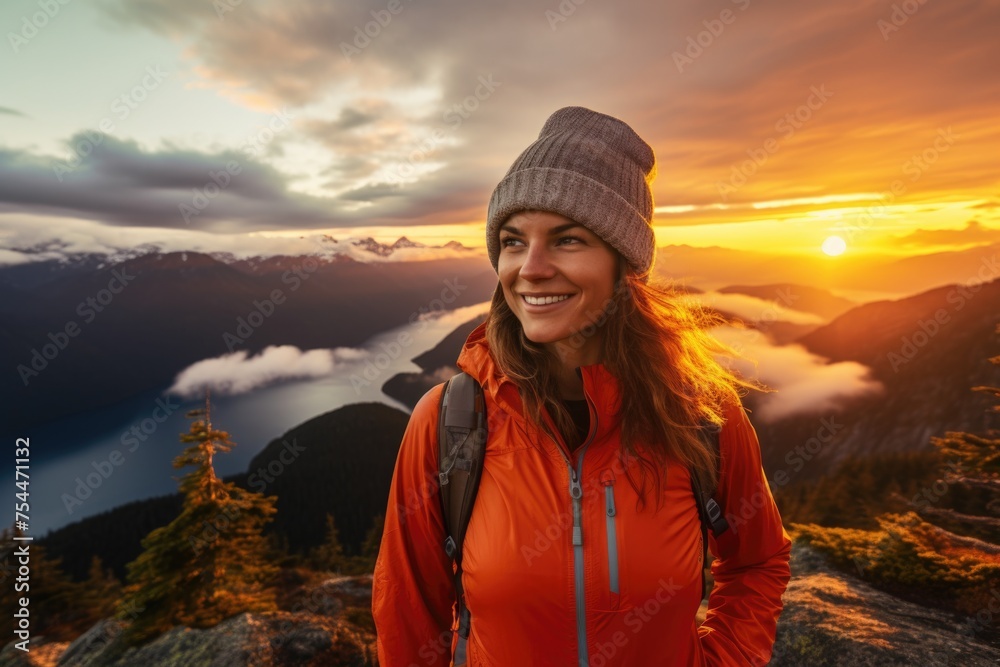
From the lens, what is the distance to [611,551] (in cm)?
215

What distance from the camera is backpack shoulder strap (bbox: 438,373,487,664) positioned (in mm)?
2334

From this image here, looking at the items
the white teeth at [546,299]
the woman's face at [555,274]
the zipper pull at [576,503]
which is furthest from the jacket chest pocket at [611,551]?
the white teeth at [546,299]

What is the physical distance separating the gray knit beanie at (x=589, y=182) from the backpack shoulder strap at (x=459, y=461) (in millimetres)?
885

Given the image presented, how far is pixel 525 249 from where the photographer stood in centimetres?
242

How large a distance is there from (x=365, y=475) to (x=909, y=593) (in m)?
113

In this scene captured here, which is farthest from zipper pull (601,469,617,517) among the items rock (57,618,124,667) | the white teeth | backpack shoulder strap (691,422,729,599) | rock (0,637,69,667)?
rock (0,637,69,667)

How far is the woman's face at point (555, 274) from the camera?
228 cm

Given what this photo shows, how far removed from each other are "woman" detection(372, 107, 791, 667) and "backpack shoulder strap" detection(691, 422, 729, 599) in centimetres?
5

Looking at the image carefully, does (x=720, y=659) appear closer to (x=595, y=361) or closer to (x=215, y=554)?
(x=595, y=361)

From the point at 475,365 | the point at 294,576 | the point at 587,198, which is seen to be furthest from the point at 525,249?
the point at 294,576

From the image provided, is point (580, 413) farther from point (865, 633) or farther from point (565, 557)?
point (865, 633)

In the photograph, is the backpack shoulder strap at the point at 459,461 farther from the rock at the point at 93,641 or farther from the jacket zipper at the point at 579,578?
the rock at the point at 93,641

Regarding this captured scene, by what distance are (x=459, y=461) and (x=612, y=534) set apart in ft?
2.48

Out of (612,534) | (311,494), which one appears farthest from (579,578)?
(311,494)
